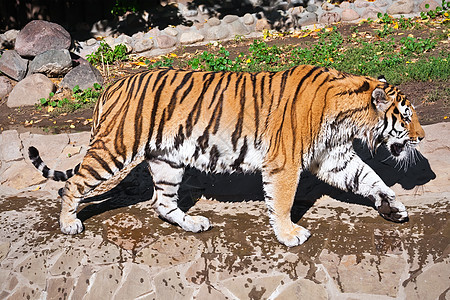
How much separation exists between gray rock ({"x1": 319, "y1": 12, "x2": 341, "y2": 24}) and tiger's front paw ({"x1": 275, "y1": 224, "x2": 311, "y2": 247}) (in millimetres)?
7998

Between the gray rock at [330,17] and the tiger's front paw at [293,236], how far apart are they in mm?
7998

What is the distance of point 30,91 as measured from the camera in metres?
9.11

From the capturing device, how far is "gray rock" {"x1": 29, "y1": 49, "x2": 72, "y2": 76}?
9656 mm

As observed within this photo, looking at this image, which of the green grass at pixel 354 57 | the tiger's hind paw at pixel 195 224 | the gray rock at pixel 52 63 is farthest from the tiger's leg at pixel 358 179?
the gray rock at pixel 52 63

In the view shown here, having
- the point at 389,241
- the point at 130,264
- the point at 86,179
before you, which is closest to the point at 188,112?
the point at 86,179

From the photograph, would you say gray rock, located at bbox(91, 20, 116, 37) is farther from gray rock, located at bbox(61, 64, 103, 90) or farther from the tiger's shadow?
the tiger's shadow

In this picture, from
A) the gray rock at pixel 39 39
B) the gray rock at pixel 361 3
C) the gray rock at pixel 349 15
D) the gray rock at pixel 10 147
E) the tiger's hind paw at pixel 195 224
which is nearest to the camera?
the tiger's hind paw at pixel 195 224

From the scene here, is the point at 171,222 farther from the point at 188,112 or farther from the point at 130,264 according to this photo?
the point at 188,112

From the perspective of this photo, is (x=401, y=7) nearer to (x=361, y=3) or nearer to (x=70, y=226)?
(x=361, y=3)

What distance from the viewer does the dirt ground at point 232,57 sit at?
7.04m

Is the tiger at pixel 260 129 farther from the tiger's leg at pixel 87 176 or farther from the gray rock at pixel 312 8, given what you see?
the gray rock at pixel 312 8

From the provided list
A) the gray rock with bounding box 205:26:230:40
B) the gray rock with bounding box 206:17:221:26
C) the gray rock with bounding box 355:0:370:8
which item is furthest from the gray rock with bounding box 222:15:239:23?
the gray rock with bounding box 355:0:370:8

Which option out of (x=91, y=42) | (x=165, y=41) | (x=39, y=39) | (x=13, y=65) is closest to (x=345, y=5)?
(x=165, y=41)

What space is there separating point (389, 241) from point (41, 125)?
218 inches
